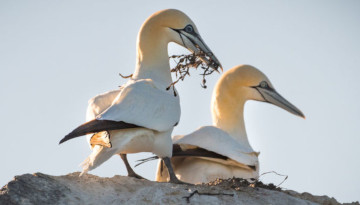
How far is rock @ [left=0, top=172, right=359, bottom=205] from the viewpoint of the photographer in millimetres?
5848

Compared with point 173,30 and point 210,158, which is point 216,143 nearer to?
point 210,158

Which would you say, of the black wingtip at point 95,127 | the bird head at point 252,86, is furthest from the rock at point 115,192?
the bird head at point 252,86

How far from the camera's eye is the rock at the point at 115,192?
5848mm

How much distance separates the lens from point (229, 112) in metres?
10.5

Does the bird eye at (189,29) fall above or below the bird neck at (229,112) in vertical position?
above

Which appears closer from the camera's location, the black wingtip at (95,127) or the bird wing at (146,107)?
the black wingtip at (95,127)

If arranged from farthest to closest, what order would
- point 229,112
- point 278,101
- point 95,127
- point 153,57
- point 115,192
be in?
1. point 278,101
2. point 229,112
3. point 153,57
4. point 95,127
5. point 115,192

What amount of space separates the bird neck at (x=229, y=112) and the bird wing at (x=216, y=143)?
50.6 inches

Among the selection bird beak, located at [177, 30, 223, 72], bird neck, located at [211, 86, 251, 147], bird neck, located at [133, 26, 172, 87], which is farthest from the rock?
bird neck, located at [211, 86, 251, 147]

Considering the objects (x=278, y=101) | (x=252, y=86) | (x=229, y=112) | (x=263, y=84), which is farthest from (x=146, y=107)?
(x=278, y=101)

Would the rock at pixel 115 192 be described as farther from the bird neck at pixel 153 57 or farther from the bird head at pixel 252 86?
the bird head at pixel 252 86

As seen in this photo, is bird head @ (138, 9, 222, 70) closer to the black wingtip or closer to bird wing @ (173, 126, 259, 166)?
bird wing @ (173, 126, 259, 166)

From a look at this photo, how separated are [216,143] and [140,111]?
171 centimetres

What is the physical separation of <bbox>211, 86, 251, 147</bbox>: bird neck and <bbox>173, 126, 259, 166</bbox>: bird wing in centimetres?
129
